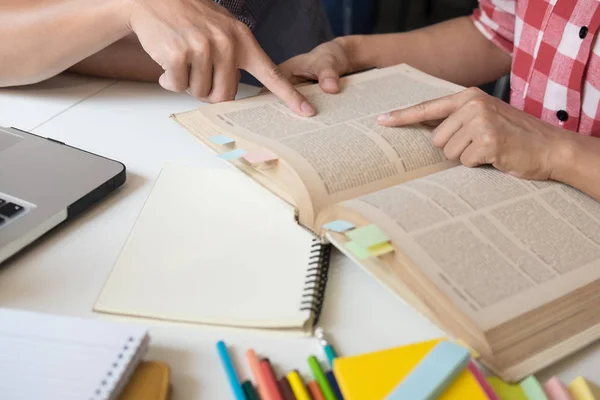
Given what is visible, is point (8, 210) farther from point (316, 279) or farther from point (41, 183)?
point (316, 279)

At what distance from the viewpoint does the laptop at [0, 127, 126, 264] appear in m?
0.58

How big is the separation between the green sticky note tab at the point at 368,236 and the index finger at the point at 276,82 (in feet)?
0.86

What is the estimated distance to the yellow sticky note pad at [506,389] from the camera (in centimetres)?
44

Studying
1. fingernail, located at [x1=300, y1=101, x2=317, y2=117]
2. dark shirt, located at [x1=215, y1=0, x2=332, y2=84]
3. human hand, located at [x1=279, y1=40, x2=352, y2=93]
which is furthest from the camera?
dark shirt, located at [x1=215, y1=0, x2=332, y2=84]

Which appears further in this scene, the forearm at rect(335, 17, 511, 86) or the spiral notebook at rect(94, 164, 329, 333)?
the forearm at rect(335, 17, 511, 86)

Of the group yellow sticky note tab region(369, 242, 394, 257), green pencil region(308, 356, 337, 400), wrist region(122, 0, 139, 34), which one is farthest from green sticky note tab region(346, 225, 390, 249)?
wrist region(122, 0, 139, 34)

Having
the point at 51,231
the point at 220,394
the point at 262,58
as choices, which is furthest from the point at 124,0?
the point at 220,394

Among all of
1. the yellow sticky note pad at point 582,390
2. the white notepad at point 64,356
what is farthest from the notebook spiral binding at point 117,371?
the yellow sticky note pad at point 582,390

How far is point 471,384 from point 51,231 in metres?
0.43

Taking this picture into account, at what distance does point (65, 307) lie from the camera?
52cm

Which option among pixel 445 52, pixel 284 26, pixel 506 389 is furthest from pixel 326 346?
pixel 284 26

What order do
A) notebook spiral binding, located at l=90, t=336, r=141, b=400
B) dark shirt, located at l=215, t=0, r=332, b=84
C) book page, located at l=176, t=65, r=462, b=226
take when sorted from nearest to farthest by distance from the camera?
notebook spiral binding, located at l=90, t=336, r=141, b=400 → book page, located at l=176, t=65, r=462, b=226 → dark shirt, located at l=215, t=0, r=332, b=84

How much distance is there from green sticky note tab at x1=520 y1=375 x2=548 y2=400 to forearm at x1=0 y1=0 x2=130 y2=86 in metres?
0.64

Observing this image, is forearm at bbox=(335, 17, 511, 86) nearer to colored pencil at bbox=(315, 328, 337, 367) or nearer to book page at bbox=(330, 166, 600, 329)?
book page at bbox=(330, 166, 600, 329)
